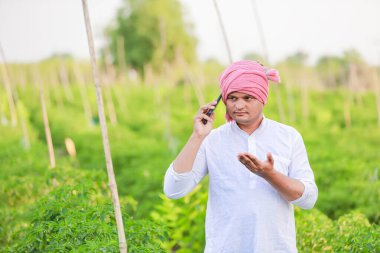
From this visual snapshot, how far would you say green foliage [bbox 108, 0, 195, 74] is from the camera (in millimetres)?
24156

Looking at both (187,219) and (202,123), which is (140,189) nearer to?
(187,219)

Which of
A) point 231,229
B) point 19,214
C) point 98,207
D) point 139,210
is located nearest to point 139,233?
point 98,207

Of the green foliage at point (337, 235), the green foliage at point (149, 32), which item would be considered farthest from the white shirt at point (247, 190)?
the green foliage at point (149, 32)

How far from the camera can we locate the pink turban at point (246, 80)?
1.90 metres

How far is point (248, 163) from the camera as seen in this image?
5.48ft

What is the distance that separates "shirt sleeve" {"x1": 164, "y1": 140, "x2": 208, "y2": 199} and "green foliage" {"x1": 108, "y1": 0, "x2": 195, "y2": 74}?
21985 mm

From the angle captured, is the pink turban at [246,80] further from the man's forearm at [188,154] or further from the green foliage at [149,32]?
the green foliage at [149,32]

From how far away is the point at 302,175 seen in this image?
190 cm

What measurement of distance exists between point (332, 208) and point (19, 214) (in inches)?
137

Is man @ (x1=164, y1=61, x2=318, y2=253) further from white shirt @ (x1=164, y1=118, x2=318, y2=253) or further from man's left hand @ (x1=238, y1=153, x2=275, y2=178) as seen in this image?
man's left hand @ (x1=238, y1=153, x2=275, y2=178)

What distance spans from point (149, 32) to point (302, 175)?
2290 cm

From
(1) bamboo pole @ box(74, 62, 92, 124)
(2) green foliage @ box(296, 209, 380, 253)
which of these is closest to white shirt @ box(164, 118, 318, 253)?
(2) green foliage @ box(296, 209, 380, 253)

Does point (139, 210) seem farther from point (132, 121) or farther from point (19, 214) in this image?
point (132, 121)

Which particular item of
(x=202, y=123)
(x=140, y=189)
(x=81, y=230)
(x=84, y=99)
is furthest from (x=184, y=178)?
(x=84, y=99)
